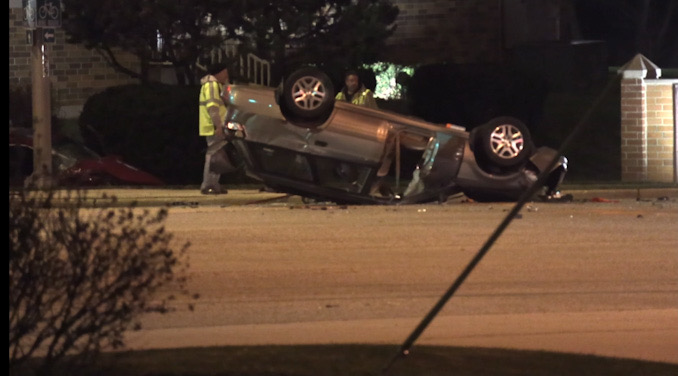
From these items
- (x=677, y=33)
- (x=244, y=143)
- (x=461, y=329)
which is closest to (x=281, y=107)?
(x=244, y=143)

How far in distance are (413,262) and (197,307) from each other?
272cm

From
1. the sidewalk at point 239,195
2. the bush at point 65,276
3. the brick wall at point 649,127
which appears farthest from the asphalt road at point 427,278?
the brick wall at point 649,127

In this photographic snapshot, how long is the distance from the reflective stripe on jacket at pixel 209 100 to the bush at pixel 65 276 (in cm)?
1136

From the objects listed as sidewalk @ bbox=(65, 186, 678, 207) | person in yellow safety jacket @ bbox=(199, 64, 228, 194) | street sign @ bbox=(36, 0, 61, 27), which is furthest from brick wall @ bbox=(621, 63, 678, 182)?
street sign @ bbox=(36, 0, 61, 27)

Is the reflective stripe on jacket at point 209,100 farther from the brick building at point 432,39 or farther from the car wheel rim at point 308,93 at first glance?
the brick building at point 432,39

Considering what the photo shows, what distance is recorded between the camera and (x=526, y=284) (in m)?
9.99

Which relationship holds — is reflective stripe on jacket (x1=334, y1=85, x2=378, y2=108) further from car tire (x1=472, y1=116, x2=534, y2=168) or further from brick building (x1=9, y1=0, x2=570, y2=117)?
brick building (x1=9, y1=0, x2=570, y2=117)

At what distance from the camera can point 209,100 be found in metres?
17.3

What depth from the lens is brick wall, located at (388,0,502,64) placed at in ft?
92.2

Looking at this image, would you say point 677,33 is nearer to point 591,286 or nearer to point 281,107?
point 281,107

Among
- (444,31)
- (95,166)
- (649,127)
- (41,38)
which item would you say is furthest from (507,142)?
(444,31)

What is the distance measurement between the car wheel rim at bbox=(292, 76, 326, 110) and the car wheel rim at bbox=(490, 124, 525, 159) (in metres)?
2.11

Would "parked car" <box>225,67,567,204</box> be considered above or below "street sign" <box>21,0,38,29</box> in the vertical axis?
below

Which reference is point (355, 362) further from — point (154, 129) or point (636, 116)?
point (636, 116)
